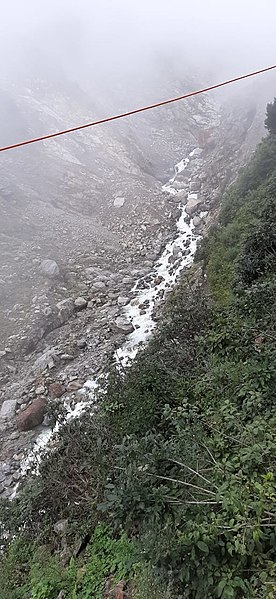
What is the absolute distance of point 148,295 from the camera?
14.4m

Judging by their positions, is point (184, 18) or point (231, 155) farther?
point (184, 18)

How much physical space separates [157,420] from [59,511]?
174cm

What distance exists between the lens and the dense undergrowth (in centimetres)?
277

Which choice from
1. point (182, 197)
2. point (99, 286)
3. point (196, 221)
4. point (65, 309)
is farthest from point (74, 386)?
point (182, 197)

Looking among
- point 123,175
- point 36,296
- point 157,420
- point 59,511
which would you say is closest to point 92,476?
point 59,511

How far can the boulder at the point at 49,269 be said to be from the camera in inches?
612

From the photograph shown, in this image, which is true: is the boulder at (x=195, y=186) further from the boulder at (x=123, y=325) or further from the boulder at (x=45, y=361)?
the boulder at (x=45, y=361)

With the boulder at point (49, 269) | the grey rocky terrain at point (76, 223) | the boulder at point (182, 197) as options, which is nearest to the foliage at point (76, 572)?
the grey rocky terrain at point (76, 223)

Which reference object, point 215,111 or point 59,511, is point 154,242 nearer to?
point 59,511

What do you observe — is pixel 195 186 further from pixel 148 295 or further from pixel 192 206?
pixel 148 295

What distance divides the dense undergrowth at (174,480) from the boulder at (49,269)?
8.84 metres

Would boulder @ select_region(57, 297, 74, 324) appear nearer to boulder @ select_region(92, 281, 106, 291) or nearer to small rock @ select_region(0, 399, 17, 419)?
boulder @ select_region(92, 281, 106, 291)

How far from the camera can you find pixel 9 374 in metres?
11.3

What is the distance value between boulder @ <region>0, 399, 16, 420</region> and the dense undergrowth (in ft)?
13.6
